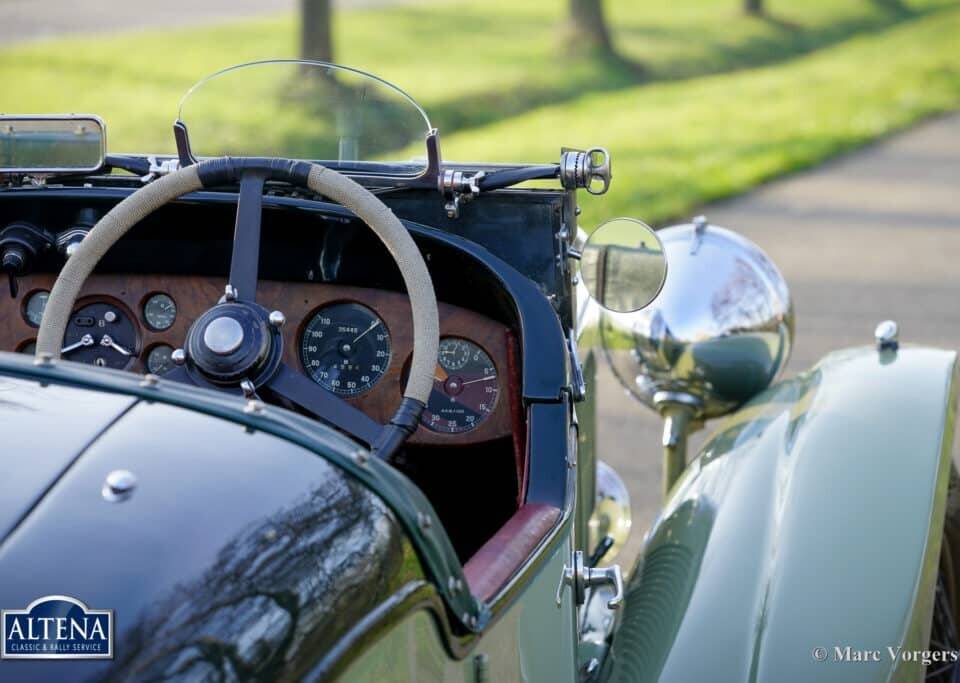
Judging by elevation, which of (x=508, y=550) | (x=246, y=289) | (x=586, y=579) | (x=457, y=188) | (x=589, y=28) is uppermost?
(x=589, y=28)

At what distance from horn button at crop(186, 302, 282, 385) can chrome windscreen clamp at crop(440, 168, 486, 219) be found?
56 cm

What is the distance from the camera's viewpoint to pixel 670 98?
1474 centimetres

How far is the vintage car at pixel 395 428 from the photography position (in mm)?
1562

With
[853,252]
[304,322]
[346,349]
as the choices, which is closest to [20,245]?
[304,322]

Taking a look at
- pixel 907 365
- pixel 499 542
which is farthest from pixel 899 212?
pixel 499 542

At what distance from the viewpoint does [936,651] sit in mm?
3037

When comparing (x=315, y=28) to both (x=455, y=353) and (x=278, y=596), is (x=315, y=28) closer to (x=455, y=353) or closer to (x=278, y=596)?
(x=455, y=353)

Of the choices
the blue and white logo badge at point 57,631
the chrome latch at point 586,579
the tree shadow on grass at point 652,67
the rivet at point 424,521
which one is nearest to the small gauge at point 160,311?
the chrome latch at point 586,579

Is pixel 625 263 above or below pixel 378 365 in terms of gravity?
above

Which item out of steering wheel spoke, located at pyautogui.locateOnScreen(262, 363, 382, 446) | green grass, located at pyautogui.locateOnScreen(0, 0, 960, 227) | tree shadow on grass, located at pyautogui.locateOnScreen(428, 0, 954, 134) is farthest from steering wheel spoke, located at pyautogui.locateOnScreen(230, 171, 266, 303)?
tree shadow on grass, located at pyautogui.locateOnScreen(428, 0, 954, 134)

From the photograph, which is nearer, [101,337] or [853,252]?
[101,337]

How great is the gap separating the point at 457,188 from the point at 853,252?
6.56m

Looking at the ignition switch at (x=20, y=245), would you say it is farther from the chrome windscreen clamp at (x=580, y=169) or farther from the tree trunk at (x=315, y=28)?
the tree trunk at (x=315, y=28)

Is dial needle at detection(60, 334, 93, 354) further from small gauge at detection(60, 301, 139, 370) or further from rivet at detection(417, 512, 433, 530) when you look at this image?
rivet at detection(417, 512, 433, 530)
